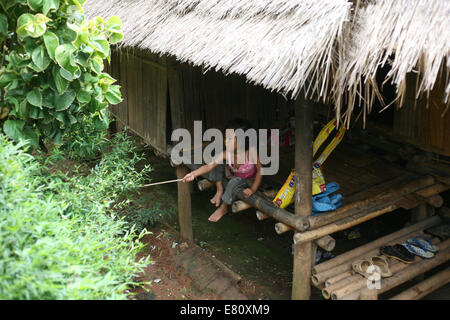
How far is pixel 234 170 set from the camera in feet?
17.9

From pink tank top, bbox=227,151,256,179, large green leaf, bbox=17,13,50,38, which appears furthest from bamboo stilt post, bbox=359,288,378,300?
large green leaf, bbox=17,13,50,38

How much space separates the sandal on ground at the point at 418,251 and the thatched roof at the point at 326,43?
1723 mm

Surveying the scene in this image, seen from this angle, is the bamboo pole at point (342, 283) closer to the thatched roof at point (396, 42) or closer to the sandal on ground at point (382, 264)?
the sandal on ground at point (382, 264)

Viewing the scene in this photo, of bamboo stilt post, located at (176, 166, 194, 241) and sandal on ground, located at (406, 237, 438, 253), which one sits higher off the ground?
sandal on ground, located at (406, 237, 438, 253)

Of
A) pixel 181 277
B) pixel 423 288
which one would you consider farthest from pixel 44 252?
pixel 423 288

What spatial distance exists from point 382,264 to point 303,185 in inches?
41.2

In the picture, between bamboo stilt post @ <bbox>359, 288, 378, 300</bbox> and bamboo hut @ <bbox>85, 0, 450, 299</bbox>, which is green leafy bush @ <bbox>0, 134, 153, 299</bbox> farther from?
bamboo stilt post @ <bbox>359, 288, 378, 300</bbox>

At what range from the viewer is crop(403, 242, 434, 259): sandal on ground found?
4.62 meters

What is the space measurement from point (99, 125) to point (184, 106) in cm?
118

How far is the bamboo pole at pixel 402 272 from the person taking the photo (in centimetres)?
411

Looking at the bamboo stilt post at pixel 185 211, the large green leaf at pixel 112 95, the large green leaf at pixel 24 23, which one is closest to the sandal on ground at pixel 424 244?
the bamboo stilt post at pixel 185 211

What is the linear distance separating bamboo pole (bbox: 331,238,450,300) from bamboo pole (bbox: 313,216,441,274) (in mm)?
248
